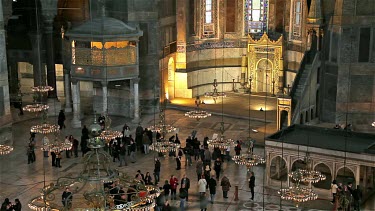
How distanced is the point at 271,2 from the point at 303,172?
15.5m

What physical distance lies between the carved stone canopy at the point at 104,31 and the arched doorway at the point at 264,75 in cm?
773

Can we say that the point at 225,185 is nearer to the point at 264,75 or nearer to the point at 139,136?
the point at 139,136

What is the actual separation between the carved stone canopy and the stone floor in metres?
3.44

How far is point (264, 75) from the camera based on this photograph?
28594 millimetres

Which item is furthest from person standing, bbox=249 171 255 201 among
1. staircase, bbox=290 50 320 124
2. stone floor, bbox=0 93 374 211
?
staircase, bbox=290 50 320 124

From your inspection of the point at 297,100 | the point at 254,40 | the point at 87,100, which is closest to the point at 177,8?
the point at 254,40

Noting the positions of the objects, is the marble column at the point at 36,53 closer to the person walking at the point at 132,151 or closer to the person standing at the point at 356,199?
the person walking at the point at 132,151

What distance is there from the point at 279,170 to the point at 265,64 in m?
11.6

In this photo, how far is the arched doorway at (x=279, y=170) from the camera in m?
Result: 17.3

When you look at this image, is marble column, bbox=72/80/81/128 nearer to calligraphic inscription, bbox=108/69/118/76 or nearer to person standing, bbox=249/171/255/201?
calligraphic inscription, bbox=108/69/118/76

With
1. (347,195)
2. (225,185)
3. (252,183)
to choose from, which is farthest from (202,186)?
(347,195)

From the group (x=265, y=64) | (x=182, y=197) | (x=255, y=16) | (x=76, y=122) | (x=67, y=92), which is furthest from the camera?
(x=255, y=16)

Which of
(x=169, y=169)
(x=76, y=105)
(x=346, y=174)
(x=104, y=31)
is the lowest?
(x=169, y=169)

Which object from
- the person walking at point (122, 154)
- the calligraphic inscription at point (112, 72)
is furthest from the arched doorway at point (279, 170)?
the calligraphic inscription at point (112, 72)
